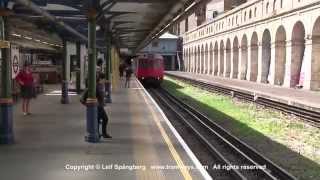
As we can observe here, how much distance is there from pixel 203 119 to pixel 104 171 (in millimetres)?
15228

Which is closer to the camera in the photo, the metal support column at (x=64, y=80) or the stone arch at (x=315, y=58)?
the metal support column at (x=64, y=80)

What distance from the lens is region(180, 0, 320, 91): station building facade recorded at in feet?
133

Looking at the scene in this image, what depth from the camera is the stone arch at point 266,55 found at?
5422cm

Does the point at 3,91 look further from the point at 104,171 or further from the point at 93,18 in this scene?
the point at 104,171

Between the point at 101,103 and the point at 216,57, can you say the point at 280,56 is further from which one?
the point at 101,103

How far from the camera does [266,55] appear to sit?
54.8 metres

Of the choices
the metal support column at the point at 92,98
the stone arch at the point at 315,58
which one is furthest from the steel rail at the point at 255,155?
the stone arch at the point at 315,58

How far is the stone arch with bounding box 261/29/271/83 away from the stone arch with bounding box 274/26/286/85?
4.50 meters

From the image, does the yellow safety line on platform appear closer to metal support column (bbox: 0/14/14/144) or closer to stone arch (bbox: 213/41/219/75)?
metal support column (bbox: 0/14/14/144)

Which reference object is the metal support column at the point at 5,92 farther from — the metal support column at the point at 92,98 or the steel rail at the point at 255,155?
the steel rail at the point at 255,155

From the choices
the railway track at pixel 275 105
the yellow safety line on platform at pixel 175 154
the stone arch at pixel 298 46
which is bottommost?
the railway track at pixel 275 105

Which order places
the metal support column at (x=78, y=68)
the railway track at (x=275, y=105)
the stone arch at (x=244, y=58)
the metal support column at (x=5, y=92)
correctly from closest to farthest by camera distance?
the metal support column at (x=5, y=92)
the railway track at (x=275, y=105)
the metal support column at (x=78, y=68)
the stone arch at (x=244, y=58)

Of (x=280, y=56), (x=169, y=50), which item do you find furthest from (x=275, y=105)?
(x=169, y=50)

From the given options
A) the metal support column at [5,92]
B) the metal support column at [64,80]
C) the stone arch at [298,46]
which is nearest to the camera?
the metal support column at [5,92]
